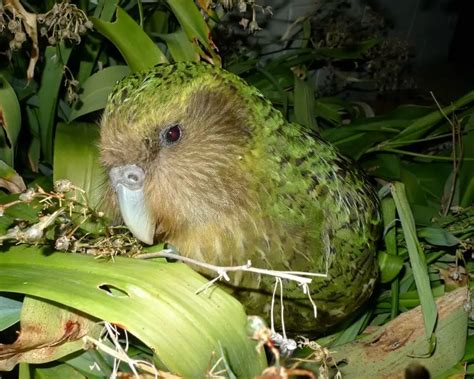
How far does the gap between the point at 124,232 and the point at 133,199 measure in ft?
0.34

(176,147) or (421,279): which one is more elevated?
(176,147)

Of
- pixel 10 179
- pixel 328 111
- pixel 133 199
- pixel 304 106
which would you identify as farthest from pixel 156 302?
pixel 328 111

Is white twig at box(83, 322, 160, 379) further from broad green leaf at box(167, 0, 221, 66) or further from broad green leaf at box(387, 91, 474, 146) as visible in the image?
broad green leaf at box(387, 91, 474, 146)

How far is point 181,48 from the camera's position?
30.5 inches

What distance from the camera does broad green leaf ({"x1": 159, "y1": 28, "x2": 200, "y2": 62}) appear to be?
2.52 ft

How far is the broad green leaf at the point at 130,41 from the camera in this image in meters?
0.69

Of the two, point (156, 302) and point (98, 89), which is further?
point (98, 89)

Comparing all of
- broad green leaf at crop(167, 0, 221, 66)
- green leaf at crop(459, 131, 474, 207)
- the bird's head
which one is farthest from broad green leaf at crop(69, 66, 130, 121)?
Result: green leaf at crop(459, 131, 474, 207)


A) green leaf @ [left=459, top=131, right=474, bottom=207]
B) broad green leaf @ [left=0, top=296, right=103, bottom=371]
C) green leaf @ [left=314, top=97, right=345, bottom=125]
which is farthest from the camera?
green leaf @ [left=314, top=97, right=345, bottom=125]

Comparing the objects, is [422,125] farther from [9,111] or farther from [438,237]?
[9,111]

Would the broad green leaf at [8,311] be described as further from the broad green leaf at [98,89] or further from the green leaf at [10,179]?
the broad green leaf at [98,89]

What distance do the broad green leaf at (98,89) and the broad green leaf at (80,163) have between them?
0.07 m

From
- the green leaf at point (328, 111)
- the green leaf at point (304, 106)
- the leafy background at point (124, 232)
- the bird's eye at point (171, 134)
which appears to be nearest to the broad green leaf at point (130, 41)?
the leafy background at point (124, 232)

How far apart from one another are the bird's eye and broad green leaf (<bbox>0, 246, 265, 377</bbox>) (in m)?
0.12
